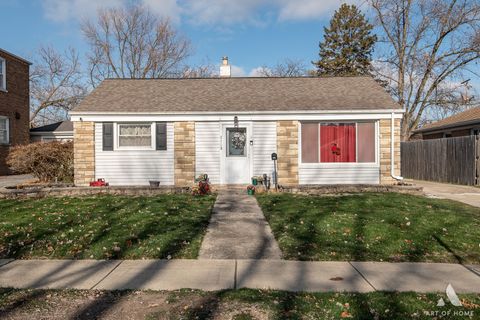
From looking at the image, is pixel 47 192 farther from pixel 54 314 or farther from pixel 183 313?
pixel 183 313

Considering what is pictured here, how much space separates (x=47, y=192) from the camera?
11047mm

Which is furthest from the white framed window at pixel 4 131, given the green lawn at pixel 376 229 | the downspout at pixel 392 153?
the downspout at pixel 392 153

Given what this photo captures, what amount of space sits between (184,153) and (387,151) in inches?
293

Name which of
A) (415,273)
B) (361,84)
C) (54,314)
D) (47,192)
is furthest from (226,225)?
(361,84)

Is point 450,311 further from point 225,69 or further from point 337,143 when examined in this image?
point 225,69

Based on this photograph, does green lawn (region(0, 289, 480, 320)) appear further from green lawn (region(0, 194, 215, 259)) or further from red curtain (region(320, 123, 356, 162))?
red curtain (region(320, 123, 356, 162))

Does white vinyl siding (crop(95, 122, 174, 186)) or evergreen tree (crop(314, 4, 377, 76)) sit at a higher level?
evergreen tree (crop(314, 4, 377, 76))

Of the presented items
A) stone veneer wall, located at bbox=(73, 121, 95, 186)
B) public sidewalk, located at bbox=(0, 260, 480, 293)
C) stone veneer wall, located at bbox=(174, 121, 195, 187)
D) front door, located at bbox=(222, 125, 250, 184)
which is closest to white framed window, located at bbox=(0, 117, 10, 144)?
stone veneer wall, located at bbox=(73, 121, 95, 186)

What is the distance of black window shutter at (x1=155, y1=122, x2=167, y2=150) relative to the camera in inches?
519

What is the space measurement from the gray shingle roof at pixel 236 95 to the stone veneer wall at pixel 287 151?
66 cm

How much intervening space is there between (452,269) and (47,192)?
10.7 metres

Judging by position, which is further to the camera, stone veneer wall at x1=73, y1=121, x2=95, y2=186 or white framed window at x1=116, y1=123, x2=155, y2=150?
white framed window at x1=116, y1=123, x2=155, y2=150

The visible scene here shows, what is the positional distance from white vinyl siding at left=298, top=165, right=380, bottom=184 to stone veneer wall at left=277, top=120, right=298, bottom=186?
1.11 feet

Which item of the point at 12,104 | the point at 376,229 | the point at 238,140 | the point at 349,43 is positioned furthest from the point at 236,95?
the point at 349,43
